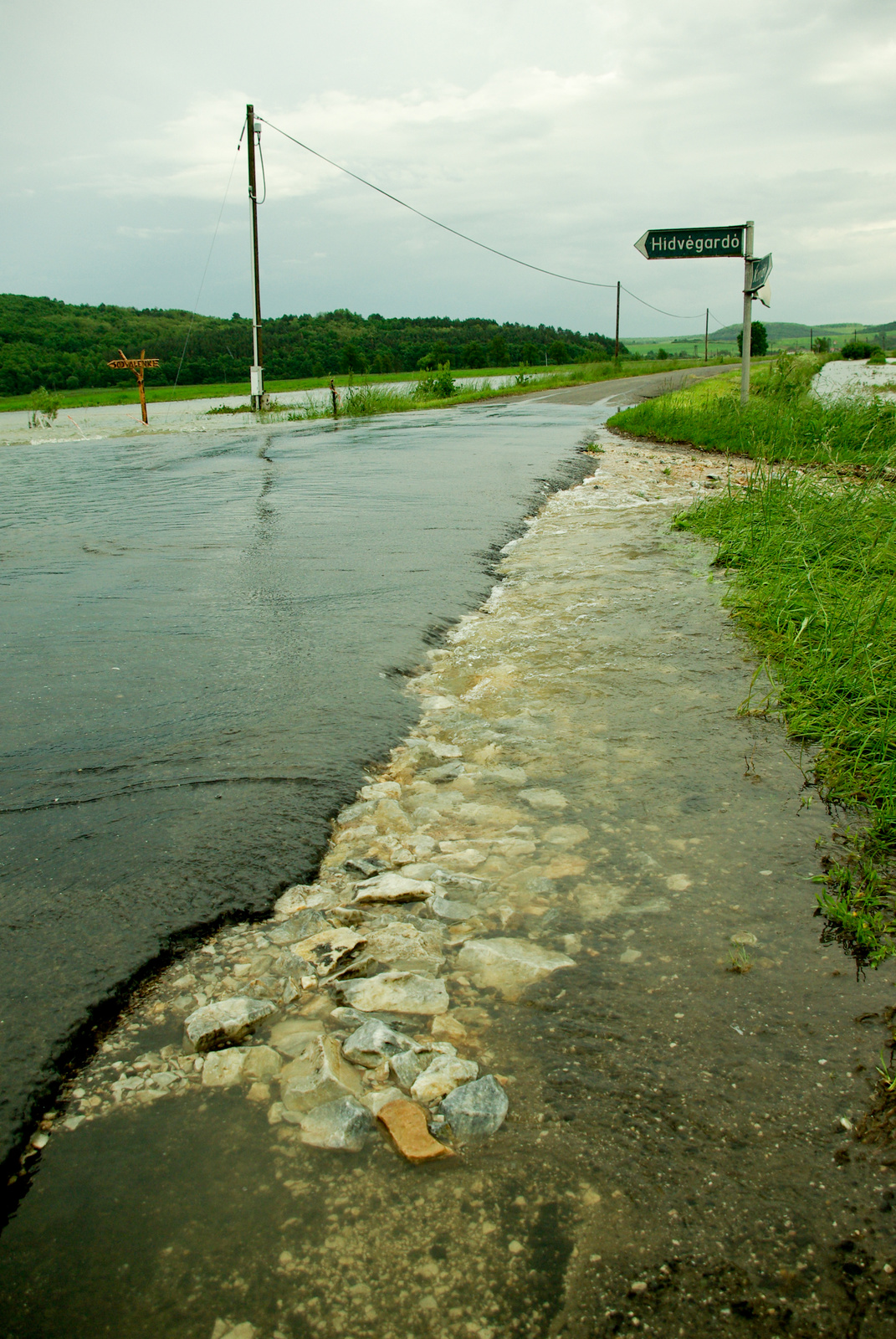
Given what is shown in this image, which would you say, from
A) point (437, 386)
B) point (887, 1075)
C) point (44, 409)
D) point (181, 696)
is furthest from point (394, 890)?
point (44, 409)

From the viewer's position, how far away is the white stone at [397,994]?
5.97 feet

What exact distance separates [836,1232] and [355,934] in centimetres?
112

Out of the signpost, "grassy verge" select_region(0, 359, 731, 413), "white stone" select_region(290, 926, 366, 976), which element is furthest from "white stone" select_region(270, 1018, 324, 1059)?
"grassy verge" select_region(0, 359, 731, 413)

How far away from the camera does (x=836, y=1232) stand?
130 cm

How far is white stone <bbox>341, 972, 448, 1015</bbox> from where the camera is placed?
5.97 ft

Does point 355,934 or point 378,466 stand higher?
point 378,466

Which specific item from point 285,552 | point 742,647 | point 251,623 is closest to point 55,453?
point 285,552

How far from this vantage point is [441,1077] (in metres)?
1.62

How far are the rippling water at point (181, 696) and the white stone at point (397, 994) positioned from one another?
0.42 m

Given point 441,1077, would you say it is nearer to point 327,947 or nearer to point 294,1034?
point 294,1034

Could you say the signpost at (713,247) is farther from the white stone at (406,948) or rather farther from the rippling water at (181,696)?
the white stone at (406,948)

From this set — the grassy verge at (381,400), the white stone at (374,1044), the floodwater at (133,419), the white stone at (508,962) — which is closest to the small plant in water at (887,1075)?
the white stone at (508,962)

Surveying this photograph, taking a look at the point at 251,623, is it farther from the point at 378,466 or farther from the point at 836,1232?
the point at 378,466

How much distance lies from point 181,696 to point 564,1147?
2.40 metres
